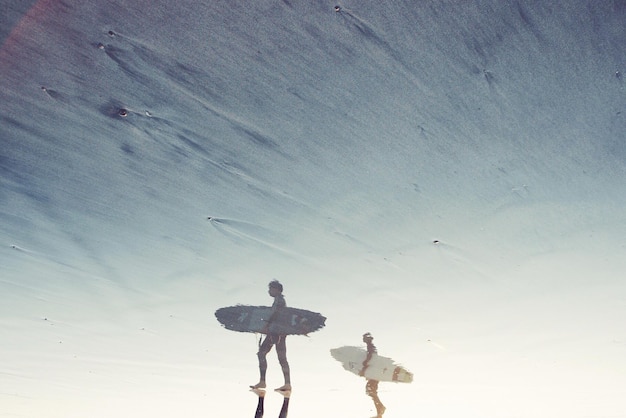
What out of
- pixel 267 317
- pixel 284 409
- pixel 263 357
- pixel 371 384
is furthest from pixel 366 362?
pixel 267 317

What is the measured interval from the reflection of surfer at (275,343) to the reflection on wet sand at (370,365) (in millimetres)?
1845

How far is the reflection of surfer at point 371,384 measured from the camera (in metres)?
6.58

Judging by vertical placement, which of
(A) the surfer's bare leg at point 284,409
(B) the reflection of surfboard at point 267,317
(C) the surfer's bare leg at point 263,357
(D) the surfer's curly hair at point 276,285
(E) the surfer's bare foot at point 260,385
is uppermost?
(D) the surfer's curly hair at point 276,285

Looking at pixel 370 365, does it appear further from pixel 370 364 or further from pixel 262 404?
pixel 262 404

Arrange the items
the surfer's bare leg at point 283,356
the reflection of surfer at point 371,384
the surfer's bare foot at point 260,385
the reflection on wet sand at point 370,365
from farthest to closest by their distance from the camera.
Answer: the reflection on wet sand at point 370,365, the reflection of surfer at point 371,384, the surfer's bare leg at point 283,356, the surfer's bare foot at point 260,385

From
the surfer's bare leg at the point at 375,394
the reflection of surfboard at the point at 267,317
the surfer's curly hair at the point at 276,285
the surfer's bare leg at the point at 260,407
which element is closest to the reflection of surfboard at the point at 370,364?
the surfer's bare leg at the point at 375,394

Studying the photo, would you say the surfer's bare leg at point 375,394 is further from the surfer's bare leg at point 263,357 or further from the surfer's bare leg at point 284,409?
the surfer's bare leg at point 263,357

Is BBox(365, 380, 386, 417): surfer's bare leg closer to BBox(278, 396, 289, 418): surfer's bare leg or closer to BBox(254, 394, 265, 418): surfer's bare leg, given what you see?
BBox(278, 396, 289, 418): surfer's bare leg

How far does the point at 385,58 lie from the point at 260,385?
180 inches

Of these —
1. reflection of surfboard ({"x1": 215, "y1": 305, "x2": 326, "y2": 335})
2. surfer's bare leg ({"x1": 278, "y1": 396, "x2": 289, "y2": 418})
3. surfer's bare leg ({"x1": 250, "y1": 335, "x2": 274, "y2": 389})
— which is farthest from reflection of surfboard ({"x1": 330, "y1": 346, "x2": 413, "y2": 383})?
surfer's bare leg ({"x1": 250, "y1": 335, "x2": 274, "y2": 389})

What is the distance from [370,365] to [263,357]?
281cm

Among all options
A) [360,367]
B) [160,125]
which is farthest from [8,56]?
[360,367]

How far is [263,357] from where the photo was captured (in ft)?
17.4

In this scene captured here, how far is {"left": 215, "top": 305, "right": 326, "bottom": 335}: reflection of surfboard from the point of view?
541cm
